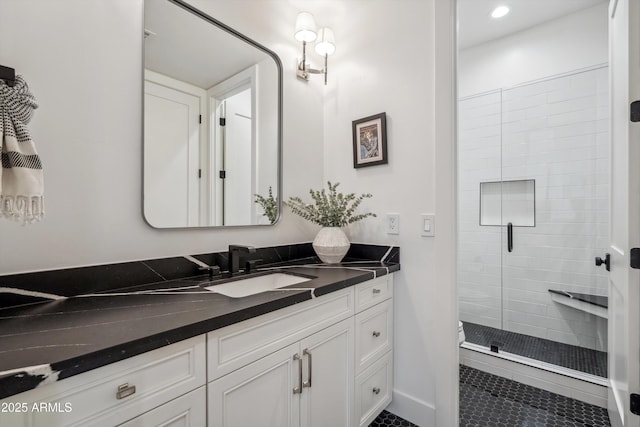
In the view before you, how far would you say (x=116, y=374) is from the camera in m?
0.67

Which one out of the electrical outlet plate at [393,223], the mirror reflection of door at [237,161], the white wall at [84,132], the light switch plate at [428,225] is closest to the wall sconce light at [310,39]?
the mirror reflection of door at [237,161]

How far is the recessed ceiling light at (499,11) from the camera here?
222 centimetres

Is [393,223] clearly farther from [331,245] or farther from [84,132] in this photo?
[84,132]

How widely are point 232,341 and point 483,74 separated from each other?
9.83 ft

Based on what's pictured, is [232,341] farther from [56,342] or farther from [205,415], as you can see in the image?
[56,342]

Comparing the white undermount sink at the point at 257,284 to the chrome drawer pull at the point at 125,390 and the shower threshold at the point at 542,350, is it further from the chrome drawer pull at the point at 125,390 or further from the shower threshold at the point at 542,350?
the shower threshold at the point at 542,350

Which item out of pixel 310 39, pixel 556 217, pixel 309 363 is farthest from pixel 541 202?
pixel 309 363

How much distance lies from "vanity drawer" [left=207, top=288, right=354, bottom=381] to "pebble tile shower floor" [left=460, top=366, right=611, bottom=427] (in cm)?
108

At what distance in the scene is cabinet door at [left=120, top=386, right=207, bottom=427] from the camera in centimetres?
72

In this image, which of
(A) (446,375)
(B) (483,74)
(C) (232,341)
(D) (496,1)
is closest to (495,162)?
(B) (483,74)

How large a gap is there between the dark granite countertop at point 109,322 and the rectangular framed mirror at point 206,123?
0.37m

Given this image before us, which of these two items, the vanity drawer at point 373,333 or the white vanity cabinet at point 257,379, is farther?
the vanity drawer at point 373,333

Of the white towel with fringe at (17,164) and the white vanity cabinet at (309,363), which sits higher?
the white towel with fringe at (17,164)

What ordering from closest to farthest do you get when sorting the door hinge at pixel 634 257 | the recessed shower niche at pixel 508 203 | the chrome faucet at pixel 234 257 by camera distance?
the door hinge at pixel 634 257 < the chrome faucet at pixel 234 257 < the recessed shower niche at pixel 508 203
